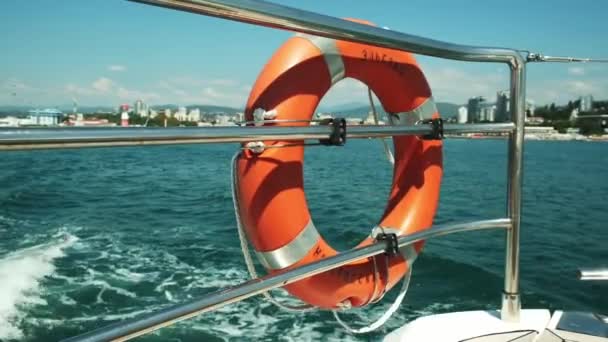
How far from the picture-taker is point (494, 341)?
3.83ft

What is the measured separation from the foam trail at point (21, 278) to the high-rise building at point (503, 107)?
127 inches

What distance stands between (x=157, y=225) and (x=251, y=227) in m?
5.76

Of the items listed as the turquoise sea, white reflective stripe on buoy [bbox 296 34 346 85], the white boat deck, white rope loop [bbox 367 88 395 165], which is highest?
white reflective stripe on buoy [bbox 296 34 346 85]

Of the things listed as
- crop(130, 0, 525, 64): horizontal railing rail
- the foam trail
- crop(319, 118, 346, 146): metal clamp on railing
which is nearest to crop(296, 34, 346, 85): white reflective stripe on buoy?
crop(130, 0, 525, 64): horizontal railing rail

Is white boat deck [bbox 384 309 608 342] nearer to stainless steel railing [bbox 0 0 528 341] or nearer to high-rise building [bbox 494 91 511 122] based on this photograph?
stainless steel railing [bbox 0 0 528 341]

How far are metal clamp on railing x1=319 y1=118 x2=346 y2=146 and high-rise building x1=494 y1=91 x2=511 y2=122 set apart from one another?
0.60 m

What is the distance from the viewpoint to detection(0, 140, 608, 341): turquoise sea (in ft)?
11.0

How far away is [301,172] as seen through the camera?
118cm

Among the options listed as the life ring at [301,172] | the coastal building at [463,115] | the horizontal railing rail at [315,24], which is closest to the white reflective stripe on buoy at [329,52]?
the life ring at [301,172]

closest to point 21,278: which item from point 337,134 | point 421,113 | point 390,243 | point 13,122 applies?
point 13,122

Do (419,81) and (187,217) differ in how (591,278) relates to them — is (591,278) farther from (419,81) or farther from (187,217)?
(187,217)

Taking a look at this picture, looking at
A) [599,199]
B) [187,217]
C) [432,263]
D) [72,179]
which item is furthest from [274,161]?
[599,199]

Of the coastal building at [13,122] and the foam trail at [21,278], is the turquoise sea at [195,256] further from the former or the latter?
the coastal building at [13,122]

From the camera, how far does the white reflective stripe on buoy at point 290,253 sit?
3.79 ft
